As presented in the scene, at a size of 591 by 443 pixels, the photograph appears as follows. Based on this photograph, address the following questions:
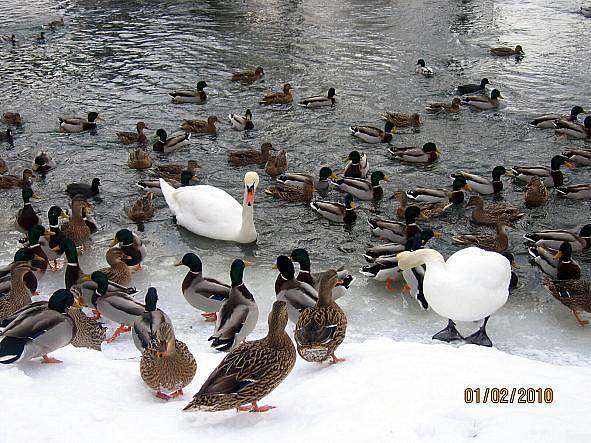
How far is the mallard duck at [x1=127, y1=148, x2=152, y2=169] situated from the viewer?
36.5 feet

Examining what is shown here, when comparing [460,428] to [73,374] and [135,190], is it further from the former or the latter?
[135,190]

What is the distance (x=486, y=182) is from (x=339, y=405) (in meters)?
6.59

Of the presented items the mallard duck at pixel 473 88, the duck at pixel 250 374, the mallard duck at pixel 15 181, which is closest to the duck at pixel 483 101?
the mallard duck at pixel 473 88

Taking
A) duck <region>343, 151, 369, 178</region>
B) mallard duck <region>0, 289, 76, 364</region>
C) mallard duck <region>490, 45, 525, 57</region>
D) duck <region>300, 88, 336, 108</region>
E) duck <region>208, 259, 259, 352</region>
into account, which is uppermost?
mallard duck <region>0, 289, 76, 364</region>

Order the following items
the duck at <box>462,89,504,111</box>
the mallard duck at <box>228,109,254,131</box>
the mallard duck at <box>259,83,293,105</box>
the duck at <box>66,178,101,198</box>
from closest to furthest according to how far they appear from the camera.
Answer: the duck at <box>66,178,101,198</box> < the mallard duck at <box>228,109,254,131</box> < the duck at <box>462,89,504,111</box> < the mallard duck at <box>259,83,293,105</box>

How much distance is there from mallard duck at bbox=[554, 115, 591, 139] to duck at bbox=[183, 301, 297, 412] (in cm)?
895

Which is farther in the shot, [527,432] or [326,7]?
[326,7]

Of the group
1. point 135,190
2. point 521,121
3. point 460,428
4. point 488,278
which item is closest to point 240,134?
point 135,190

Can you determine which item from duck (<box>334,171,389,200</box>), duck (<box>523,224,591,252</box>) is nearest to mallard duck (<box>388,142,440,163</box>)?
duck (<box>334,171,389,200</box>)

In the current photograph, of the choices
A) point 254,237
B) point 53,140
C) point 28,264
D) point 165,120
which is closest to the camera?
point 28,264

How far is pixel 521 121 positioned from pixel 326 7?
41.7 ft

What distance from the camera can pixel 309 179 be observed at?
10.2 metres

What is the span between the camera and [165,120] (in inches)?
529

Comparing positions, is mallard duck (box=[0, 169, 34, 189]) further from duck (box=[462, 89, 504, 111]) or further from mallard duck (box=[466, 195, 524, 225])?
duck (box=[462, 89, 504, 111])
